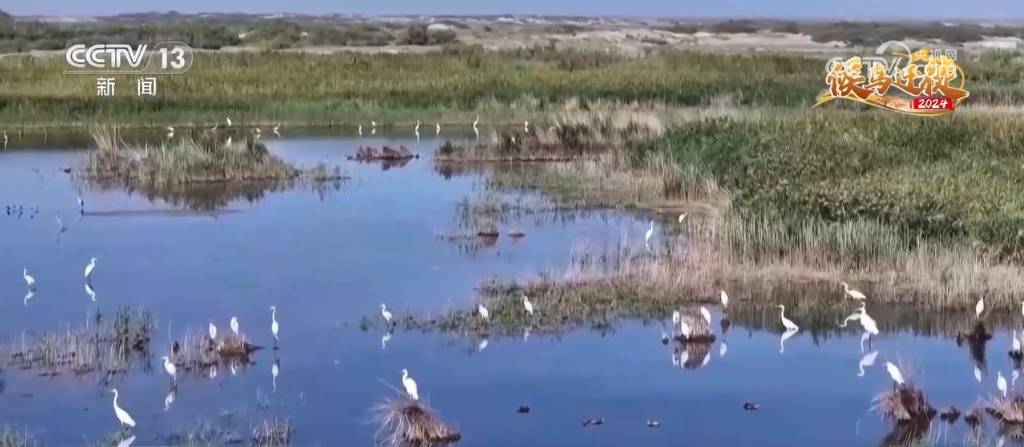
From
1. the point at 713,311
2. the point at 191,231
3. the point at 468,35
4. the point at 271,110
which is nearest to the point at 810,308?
the point at 713,311

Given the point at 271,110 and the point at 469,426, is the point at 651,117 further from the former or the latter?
the point at 469,426

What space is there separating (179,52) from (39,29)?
1892cm

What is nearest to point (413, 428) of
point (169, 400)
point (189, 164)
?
point (169, 400)

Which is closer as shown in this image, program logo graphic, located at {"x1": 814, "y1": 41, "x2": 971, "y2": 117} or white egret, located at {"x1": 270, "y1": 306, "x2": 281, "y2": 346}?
white egret, located at {"x1": 270, "y1": 306, "x2": 281, "y2": 346}

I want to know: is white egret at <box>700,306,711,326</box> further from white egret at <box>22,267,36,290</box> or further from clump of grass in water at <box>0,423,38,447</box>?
white egret at <box>22,267,36,290</box>

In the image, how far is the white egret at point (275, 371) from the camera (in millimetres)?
10125

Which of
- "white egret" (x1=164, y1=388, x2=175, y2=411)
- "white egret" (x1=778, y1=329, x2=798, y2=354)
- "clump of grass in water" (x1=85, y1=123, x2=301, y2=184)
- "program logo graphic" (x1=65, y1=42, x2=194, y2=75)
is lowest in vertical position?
Result: "program logo graphic" (x1=65, y1=42, x2=194, y2=75)

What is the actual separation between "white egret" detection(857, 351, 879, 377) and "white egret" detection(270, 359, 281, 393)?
3.78 meters

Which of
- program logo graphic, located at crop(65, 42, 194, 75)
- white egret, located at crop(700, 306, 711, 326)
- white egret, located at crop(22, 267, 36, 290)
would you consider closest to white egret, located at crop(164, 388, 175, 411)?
white egret, located at crop(700, 306, 711, 326)

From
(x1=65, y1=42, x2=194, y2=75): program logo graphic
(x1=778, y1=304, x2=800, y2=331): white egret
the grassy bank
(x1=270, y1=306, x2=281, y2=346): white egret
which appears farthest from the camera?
(x1=65, y1=42, x2=194, y2=75): program logo graphic

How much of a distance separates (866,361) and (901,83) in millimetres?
24109

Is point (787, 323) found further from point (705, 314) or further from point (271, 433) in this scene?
point (271, 433)

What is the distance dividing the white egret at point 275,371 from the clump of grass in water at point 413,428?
1311mm

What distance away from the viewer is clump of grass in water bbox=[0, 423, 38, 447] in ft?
27.9
